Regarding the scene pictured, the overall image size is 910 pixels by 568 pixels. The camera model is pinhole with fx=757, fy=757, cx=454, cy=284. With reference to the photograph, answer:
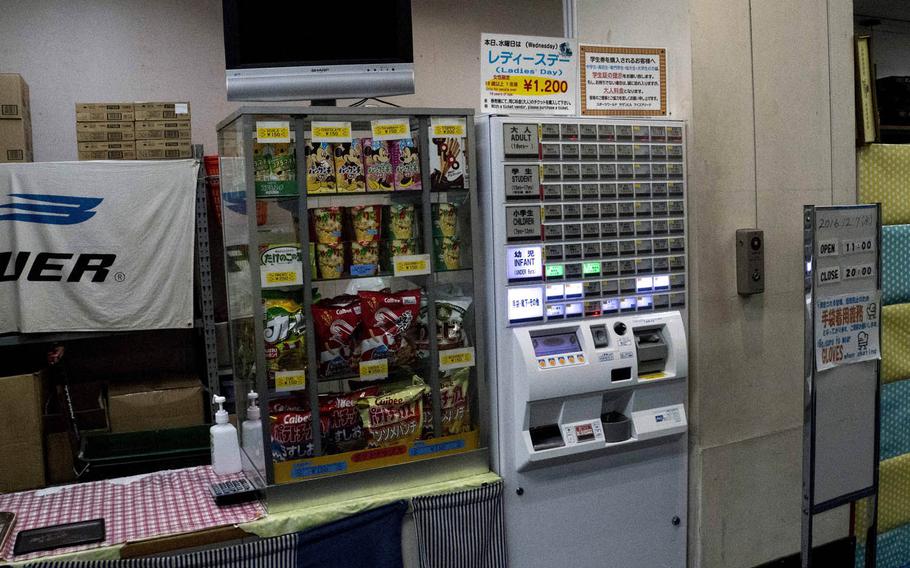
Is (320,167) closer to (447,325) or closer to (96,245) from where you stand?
(447,325)

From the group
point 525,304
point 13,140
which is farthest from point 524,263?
point 13,140

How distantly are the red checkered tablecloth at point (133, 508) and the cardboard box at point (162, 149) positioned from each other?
2.05 metres

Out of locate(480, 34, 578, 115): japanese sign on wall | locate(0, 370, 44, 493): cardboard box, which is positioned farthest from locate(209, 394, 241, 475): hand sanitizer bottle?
locate(0, 370, 44, 493): cardboard box

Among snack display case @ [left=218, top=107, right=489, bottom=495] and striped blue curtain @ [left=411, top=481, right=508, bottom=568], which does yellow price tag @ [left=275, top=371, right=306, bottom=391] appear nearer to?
snack display case @ [left=218, top=107, right=489, bottom=495]

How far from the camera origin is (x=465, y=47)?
18.1 ft

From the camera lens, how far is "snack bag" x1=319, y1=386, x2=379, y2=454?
7.88 feet

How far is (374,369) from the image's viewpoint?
2445 millimetres

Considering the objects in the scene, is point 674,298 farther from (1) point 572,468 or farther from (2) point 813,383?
(1) point 572,468

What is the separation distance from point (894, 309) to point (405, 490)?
2399mm

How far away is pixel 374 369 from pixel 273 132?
31.6 inches

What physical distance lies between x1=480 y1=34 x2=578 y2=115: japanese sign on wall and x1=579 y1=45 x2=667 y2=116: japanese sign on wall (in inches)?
2.5

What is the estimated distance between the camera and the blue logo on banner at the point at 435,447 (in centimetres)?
252

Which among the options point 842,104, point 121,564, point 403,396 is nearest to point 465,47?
point 842,104

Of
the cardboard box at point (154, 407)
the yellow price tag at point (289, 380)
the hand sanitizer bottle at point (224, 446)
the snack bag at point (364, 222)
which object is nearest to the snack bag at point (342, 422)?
the yellow price tag at point (289, 380)
